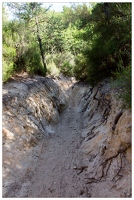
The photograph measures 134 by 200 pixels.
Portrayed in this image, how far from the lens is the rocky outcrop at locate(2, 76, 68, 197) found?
4145 mm

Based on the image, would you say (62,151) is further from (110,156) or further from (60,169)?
(110,156)

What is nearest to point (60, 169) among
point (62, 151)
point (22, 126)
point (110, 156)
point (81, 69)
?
point (62, 151)

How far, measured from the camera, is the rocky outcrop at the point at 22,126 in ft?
13.6

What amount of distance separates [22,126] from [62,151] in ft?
4.75

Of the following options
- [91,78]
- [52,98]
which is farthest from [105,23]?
[52,98]

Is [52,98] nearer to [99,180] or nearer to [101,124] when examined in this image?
[101,124]

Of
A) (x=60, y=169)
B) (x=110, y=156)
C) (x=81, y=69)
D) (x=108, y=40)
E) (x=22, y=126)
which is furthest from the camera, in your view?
(x=81, y=69)

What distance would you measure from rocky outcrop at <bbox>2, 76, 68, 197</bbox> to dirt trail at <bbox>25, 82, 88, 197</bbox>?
284mm

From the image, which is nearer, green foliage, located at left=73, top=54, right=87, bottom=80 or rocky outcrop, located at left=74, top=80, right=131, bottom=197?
rocky outcrop, located at left=74, top=80, right=131, bottom=197

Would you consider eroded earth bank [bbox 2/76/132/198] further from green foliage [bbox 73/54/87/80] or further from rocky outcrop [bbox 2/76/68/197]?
green foliage [bbox 73/54/87/80]

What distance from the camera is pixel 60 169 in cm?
457

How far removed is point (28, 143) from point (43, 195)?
164cm

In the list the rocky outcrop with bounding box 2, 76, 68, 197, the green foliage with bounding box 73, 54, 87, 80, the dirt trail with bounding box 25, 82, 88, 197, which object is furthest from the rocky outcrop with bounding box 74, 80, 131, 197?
the green foliage with bounding box 73, 54, 87, 80

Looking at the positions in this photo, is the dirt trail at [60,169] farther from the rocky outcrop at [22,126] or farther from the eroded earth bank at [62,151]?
the rocky outcrop at [22,126]
